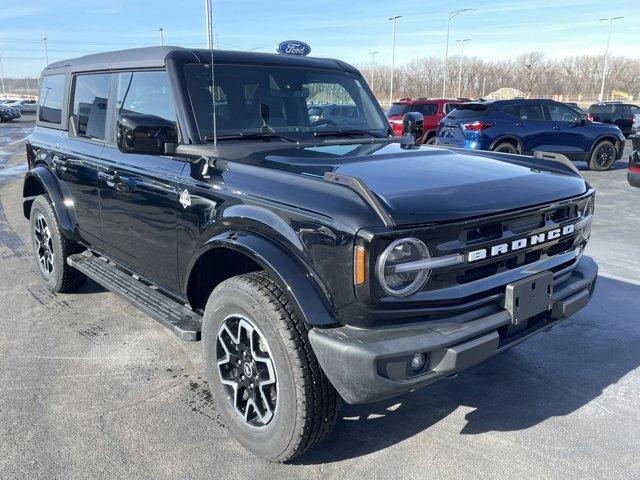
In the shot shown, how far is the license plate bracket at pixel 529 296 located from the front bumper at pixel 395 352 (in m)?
0.12

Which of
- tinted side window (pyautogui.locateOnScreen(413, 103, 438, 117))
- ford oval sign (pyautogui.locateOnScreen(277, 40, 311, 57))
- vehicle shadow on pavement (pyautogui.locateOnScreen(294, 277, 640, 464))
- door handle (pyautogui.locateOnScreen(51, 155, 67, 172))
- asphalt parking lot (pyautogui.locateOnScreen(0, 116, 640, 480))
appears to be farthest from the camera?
tinted side window (pyautogui.locateOnScreen(413, 103, 438, 117))

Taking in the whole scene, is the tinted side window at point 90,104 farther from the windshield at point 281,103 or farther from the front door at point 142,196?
the windshield at point 281,103

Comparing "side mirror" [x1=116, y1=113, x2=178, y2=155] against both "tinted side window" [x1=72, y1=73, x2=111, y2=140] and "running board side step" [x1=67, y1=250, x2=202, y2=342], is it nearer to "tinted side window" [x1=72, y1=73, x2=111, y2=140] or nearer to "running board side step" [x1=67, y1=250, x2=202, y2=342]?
"running board side step" [x1=67, y1=250, x2=202, y2=342]

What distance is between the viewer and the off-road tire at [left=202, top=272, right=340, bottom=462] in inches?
99.7

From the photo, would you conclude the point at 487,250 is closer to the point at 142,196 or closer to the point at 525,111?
the point at 142,196

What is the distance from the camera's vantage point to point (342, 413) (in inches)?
130

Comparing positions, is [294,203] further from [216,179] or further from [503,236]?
[503,236]

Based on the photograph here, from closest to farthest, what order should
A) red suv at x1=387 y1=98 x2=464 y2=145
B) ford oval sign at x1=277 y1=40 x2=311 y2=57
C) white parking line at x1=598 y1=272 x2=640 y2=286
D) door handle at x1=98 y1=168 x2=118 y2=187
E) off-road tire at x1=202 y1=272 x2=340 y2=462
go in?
off-road tire at x1=202 y1=272 x2=340 y2=462
door handle at x1=98 y1=168 x2=118 y2=187
ford oval sign at x1=277 y1=40 x2=311 y2=57
white parking line at x1=598 y1=272 x2=640 y2=286
red suv at x1=387 y1=98 x2=464 y2=145

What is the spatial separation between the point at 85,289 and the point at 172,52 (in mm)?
2852

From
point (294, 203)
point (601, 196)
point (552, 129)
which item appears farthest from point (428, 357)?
point (552, 129)

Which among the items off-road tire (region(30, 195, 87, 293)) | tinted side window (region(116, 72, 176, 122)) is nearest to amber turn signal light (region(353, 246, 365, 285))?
tinted side window (region(116, 72, 176, 122))

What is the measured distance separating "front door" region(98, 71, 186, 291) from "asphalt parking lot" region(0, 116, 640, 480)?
69cm

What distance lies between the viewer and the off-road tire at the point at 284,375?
8.30ft

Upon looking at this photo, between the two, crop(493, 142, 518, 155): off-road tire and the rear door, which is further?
the rear door
